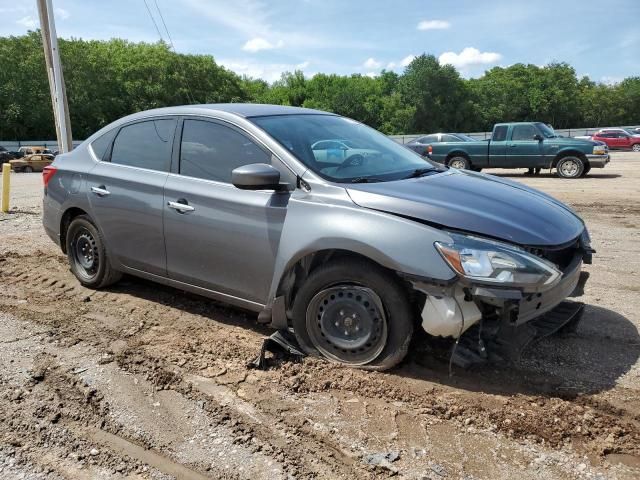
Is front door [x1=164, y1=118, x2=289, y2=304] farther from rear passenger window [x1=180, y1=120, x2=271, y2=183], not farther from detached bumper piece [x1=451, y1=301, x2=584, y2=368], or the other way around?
detached bumper piece [x1=451, y1=301, x2=584, y2=368]

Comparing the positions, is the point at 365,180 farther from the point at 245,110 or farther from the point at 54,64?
the point at 54,64

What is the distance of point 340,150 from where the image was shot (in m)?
4.21

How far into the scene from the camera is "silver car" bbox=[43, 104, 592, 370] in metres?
3.25

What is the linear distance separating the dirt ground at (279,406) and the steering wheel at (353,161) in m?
1.31

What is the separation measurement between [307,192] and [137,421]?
1.72m

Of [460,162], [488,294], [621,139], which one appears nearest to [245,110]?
[488,294]

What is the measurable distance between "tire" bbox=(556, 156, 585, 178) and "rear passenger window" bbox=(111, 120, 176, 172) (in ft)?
52.2

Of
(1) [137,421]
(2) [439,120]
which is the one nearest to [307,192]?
(1) [137,421]

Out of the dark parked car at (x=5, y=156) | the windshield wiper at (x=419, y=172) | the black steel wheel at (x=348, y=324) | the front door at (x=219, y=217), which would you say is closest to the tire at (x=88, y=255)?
the front door at (x=219, y=217)

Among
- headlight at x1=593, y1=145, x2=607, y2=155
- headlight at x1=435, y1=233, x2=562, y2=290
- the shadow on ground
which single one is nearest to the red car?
headlight at x1=593, y1=145, x2=607, y2=155

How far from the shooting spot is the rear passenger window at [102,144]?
5.27 metres

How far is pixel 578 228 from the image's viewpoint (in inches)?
149

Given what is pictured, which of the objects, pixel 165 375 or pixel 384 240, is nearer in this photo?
pixel 384 240

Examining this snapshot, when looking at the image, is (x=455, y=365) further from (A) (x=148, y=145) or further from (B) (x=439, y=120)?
(B) (x=439, y=120)
